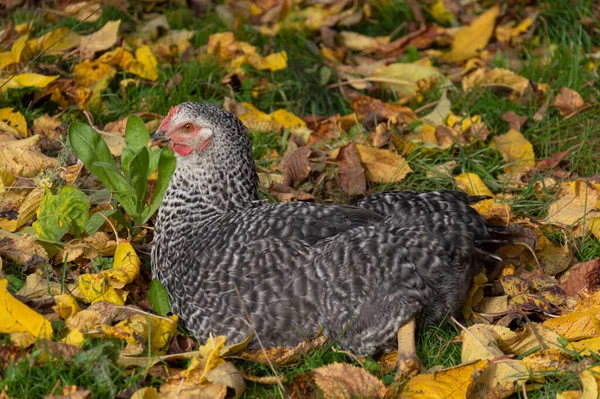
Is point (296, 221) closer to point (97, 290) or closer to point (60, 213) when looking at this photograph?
point (97, 290)

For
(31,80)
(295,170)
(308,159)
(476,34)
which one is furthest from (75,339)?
(476,34)

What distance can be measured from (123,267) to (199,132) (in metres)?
0.69

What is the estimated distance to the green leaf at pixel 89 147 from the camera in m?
3.95

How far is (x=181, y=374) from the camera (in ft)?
10.4

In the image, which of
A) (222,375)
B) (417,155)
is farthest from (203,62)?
(222,375)

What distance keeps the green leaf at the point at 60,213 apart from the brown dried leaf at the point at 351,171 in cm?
150

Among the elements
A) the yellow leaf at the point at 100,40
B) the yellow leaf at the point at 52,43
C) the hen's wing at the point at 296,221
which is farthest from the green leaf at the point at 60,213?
the yellow leaf at the point at 100,40

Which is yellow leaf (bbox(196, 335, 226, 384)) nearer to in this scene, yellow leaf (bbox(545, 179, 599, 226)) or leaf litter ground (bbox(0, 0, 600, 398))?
leaf litter ground (bbox(0, 0, 600, 398))

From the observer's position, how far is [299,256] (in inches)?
138

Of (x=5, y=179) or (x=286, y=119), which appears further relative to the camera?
(x=286, y=119)

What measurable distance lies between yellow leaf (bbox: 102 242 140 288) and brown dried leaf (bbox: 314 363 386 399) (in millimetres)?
986

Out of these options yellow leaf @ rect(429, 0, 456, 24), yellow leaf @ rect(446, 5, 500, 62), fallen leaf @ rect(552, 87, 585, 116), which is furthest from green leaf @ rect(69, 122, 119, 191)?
yellow leaf @ rect(429, 0, 456, 24)

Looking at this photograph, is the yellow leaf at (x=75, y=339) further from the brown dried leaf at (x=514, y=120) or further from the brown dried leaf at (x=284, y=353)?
the brown dried leaf at (x=514, y=120)

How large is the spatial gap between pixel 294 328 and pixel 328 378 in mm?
308
